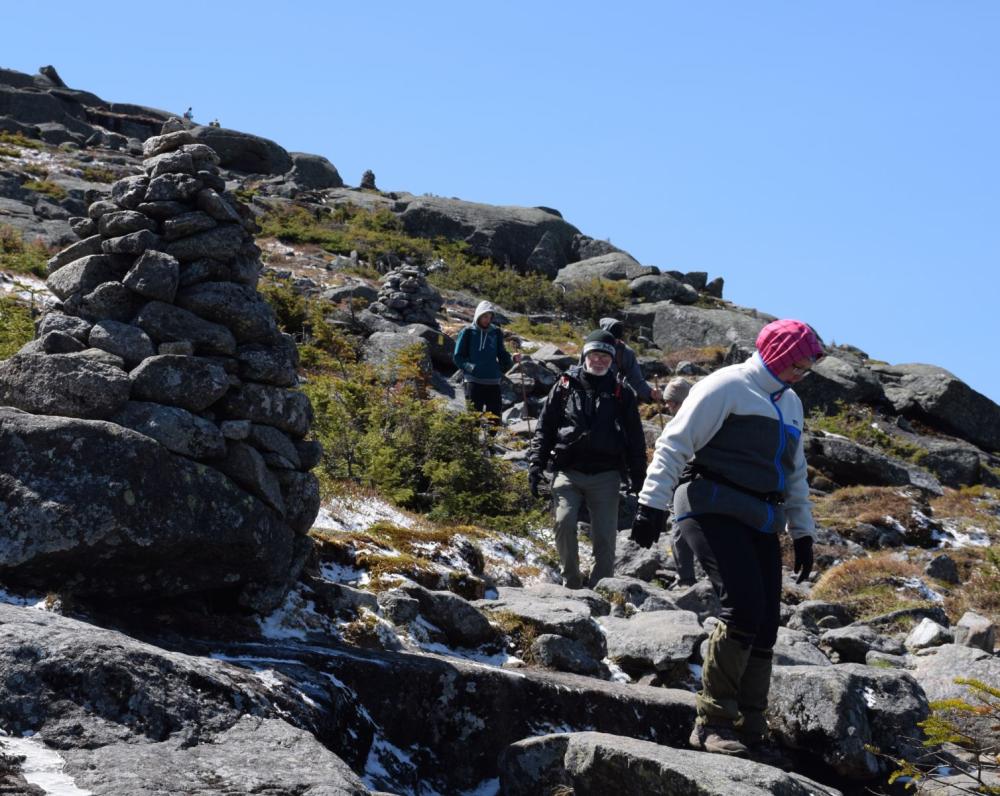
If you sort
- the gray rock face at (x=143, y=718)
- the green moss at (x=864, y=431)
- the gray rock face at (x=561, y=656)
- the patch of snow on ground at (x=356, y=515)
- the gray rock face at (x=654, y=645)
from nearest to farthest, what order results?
the gray rock face at (x=143, y=718), the gray rock face at (x=561, y=656), the gray rock face at (x=654, y=645), the patch of snow on ground at (x=356, y=515), the green moss at (x=864, y=431)

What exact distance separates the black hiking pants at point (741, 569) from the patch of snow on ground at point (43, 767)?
3440 mm

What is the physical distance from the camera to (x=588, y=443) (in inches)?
378

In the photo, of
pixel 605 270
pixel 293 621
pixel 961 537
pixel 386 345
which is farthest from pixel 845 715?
pixel 605 270

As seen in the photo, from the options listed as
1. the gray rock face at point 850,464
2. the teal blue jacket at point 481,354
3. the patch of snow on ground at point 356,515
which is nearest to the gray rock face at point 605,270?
the gray rock face at point 850,464

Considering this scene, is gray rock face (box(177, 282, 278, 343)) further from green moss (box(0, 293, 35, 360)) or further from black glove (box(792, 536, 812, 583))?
green moss (box(0, 293, 35, 360))

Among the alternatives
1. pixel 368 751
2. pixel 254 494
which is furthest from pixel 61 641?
pixel 254 494

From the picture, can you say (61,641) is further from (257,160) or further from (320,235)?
(257,160)

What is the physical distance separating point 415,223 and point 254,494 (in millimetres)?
41878

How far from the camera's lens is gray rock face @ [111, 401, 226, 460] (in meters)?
6.12

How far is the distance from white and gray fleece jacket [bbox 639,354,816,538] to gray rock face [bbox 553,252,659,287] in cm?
3643

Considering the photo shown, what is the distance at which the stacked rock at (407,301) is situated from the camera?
26.7 meters

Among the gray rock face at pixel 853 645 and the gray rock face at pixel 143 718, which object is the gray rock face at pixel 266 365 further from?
the gray rock face at pixel 853 645

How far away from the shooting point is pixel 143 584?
19.3 feet

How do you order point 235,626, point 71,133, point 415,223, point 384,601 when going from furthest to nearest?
point 71,133 < point 415,223 < point 384,601 < point 235,626
